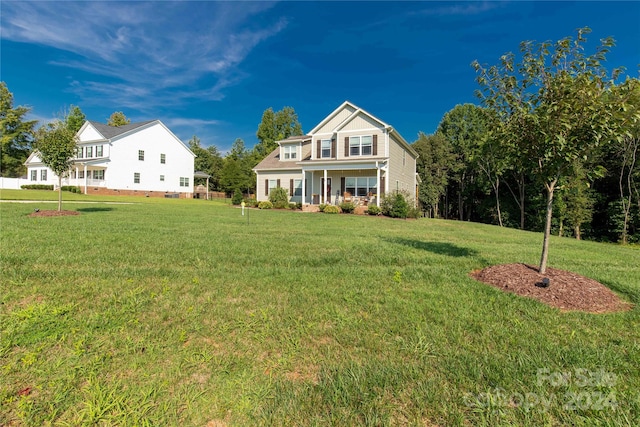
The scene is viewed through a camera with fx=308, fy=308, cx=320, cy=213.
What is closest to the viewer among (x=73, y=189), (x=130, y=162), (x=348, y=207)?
(x=348, y=207)

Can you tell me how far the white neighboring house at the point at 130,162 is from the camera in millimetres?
32656

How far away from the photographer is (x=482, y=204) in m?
31.1

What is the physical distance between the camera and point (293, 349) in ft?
9.20

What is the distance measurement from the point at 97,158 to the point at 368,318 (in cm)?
3899

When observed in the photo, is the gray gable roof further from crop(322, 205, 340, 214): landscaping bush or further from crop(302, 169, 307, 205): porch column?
crop(322, 205, 340, 214): landscaping bush

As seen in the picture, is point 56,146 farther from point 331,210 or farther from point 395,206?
point 395,206

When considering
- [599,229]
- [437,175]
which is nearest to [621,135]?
[599,229]

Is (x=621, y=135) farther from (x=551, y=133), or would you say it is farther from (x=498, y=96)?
(x=498, y=96)

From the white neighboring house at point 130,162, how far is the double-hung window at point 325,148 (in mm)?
22664

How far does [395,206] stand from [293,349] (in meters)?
16.5

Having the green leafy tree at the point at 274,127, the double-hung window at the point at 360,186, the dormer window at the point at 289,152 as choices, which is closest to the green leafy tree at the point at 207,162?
the green leafy tree at the point at 274,127

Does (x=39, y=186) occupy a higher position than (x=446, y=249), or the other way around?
(x=39, y=186)

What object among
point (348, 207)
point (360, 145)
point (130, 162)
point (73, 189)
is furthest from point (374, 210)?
point (73, 189)

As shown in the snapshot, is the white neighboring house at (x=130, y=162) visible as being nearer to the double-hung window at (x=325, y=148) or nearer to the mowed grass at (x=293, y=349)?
the double-hung window at (x=325, y=148)
